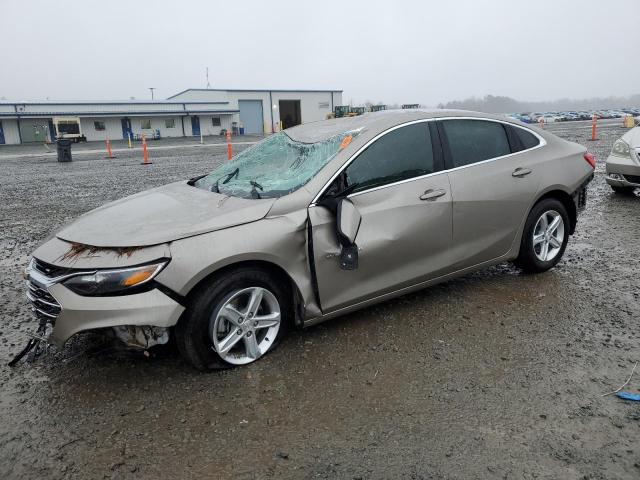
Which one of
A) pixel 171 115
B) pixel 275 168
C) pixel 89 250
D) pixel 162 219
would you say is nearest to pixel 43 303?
pixel 89 250

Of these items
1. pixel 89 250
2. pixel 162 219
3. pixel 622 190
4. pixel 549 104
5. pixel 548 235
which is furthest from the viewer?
pixel 549 104

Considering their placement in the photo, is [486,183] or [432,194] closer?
[432,194]

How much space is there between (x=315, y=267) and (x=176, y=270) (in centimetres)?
91

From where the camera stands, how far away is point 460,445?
2480 millimetres

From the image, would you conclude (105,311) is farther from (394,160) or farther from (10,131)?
(10,131)

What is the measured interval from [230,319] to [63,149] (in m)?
21.1

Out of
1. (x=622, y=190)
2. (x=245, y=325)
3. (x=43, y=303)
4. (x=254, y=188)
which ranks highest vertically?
(x=254, y=188)

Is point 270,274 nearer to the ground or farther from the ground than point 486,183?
nearer to the ground

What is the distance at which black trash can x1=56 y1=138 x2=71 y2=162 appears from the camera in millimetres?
20875

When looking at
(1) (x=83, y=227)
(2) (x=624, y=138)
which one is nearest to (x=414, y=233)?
(1) (x=83, y=227)

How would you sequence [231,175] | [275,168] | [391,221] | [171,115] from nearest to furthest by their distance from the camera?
[391,221] < [275,168] < [231,175] < [171,115]

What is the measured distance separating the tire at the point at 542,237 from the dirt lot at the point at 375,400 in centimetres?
28

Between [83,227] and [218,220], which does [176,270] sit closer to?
[218,220]

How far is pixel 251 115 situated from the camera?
193 feet
